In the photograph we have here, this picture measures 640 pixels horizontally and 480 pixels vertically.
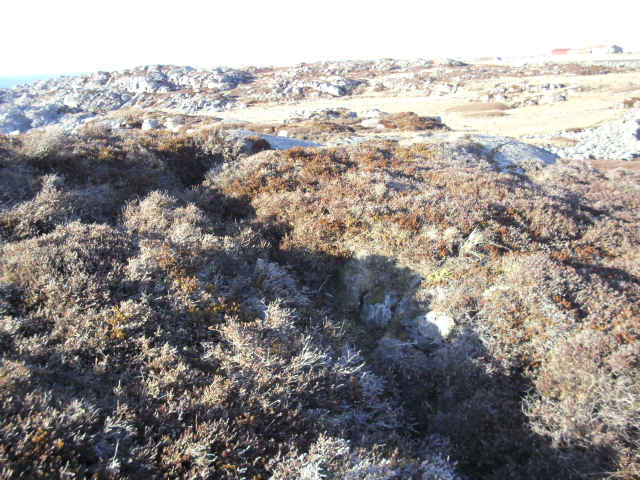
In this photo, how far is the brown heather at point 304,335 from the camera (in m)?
2.85

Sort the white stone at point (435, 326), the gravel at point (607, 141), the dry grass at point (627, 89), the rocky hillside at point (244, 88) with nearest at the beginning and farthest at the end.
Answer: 1. the white stone at point (435, 326)
2. the gravel at point (607, 141)
3. the dry grass at point (627, 89)
4. the rocky hillside at point (244, 88)

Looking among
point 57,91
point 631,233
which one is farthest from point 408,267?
point 57,91

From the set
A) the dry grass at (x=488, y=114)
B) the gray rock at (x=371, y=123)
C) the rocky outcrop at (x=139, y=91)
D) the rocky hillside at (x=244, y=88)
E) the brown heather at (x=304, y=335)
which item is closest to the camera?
the brown heather at (x=304, y=335)

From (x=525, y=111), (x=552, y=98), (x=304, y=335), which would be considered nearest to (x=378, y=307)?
(x=304, y=335)

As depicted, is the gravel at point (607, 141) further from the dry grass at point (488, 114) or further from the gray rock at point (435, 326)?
the gray rock at point (435, 326)

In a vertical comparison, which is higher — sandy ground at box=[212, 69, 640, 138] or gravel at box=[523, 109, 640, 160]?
sandy ground at box=[212, 69, 640, 138]

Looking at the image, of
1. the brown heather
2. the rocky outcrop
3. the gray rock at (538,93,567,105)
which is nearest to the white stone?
the brown heather

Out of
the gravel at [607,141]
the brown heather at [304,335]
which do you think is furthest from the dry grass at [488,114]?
the brown heather at [304,335]

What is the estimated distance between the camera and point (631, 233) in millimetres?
7547

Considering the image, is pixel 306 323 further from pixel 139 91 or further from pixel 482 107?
pixel 139 91

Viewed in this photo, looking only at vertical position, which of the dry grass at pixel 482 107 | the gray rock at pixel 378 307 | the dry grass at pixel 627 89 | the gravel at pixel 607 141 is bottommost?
the gray rock at pixel 378 307

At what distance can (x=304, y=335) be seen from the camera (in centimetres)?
437

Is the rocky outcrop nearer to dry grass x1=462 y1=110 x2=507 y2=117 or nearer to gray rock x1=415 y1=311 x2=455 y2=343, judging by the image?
dry grass x1=462 y1=110 x2=507 y2=117

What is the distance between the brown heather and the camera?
2854 millimetres
